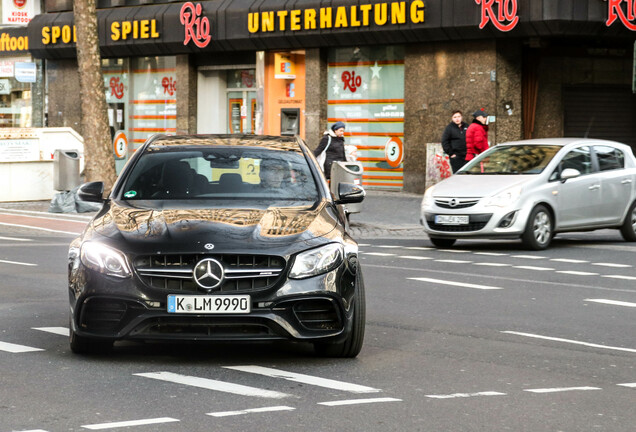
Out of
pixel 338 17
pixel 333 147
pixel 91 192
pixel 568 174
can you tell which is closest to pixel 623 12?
pixel 338 17

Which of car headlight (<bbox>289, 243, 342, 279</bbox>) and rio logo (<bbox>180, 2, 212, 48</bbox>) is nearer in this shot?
car headlight (<bbox>289, 243, 342, 279</bbox>)

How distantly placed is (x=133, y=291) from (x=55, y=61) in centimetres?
3305

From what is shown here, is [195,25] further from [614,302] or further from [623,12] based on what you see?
[614,302]

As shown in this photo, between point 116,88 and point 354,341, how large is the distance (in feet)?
99.7

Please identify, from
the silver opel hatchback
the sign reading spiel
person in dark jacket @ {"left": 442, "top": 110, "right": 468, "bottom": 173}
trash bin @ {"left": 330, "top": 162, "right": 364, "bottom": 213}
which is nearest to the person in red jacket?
person in dark jacket @ {"left": 442, "top": 110, "right": 468, "bottom": 173}

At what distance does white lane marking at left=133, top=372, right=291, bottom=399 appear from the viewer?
714 centimetres

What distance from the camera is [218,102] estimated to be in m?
35.6

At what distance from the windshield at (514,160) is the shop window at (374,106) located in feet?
37.5

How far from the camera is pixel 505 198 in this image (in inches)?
680

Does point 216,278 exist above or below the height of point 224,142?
below

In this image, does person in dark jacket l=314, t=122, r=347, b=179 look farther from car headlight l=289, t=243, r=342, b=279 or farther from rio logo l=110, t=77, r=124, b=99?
rio logo l=110, t=77, r=124, b=99

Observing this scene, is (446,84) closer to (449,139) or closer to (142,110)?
(449,139)

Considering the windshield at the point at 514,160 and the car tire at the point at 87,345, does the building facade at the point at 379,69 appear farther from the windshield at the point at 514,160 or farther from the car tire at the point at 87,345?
the car tire at the point at 87,345

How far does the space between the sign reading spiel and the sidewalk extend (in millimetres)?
3857
